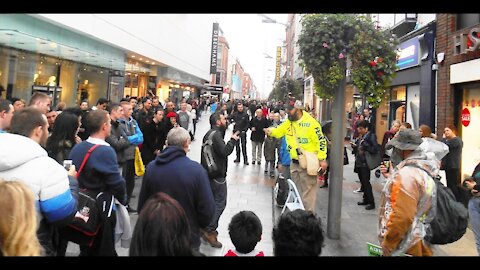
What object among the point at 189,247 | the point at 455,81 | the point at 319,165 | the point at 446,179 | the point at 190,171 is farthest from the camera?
the point at 455,81

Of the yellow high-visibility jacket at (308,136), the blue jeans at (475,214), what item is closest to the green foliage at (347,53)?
the yellow high-visibility jacket at (308,136)

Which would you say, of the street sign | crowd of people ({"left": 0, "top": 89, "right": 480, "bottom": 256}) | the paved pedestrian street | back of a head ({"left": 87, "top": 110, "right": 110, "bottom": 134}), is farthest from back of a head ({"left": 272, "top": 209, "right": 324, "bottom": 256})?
back of a head ({"left": 87, "top": 110, "right": 110, "bottom": 134})

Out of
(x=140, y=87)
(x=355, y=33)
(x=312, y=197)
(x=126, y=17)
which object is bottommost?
(x=312, y=197)

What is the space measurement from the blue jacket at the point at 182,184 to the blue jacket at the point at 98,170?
0.96 ft

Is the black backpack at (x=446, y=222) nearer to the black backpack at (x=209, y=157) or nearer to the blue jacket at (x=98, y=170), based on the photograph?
the blue jacket at (x=98, y=170)

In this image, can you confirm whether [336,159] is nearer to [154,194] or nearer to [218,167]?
[218,167]

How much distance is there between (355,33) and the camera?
4.25 metres

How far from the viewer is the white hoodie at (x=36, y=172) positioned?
7.55 ft

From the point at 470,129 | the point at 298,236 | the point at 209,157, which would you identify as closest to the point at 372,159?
the point at 470,129

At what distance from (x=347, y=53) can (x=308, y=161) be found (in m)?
1.67

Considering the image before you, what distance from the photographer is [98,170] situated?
3.09 m
